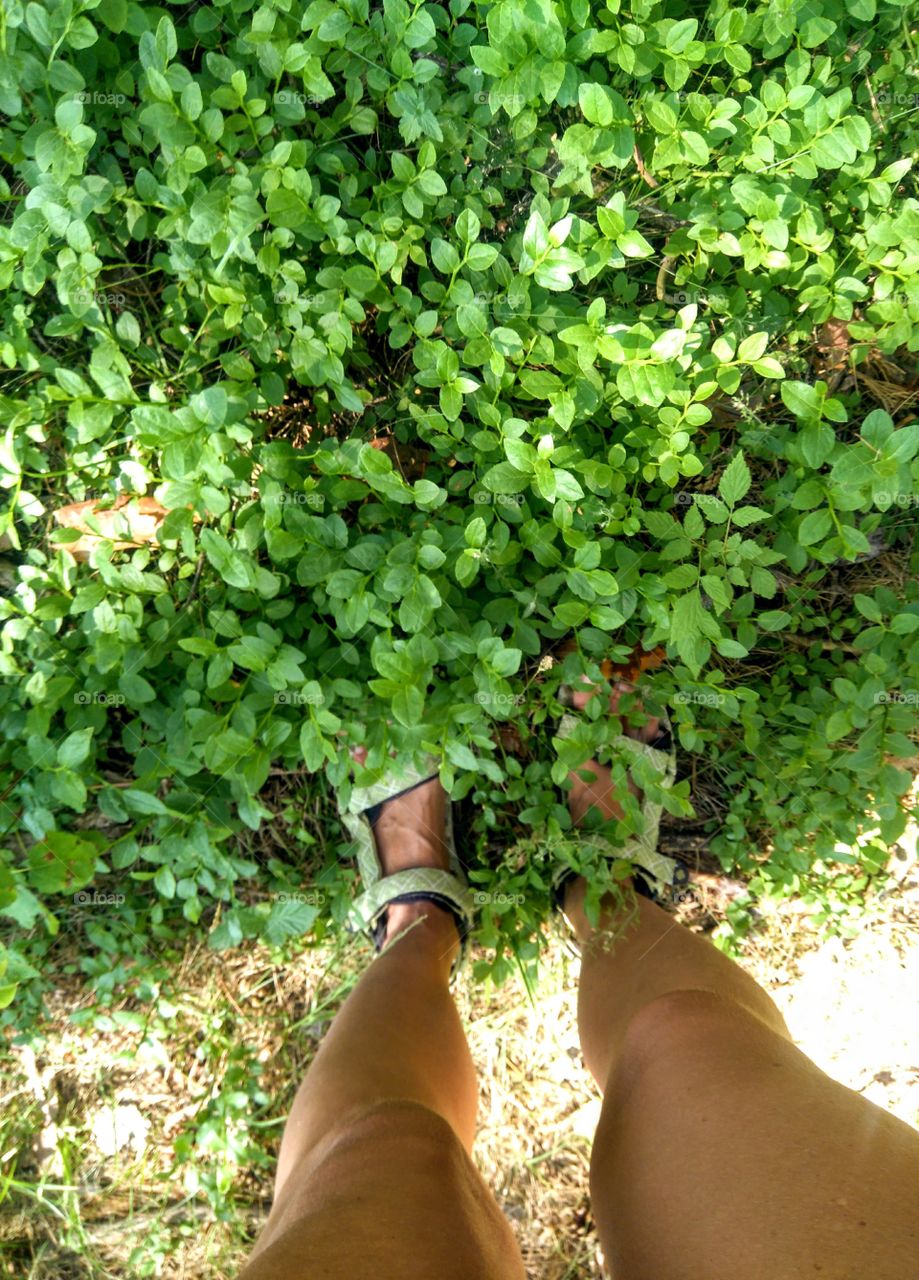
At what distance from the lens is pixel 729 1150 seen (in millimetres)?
1243

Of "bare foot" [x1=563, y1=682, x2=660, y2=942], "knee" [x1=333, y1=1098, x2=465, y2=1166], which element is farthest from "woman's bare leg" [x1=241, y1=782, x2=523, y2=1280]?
"bare foot" [x1=563, y1=682, x2=660, y2=942]

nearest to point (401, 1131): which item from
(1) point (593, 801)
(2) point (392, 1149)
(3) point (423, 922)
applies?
(2) point (392, 1149)

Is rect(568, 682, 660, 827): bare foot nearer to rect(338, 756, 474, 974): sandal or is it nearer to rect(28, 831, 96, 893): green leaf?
rect(338, 756, 474, 974): sandal

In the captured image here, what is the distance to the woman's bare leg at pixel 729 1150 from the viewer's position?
108cm

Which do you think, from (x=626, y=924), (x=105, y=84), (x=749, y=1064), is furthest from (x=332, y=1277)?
(x=105, y=84)

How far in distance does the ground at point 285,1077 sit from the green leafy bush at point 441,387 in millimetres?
475

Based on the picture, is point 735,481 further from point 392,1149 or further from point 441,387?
point 392,1149

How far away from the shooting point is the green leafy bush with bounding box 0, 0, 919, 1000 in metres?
1.49

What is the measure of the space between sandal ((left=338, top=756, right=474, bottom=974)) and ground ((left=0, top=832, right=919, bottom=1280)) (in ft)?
0.72

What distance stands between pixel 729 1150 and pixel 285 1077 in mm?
1476

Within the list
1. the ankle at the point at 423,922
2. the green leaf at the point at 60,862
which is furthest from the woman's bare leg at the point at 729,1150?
the green leaf at the point at 60,862

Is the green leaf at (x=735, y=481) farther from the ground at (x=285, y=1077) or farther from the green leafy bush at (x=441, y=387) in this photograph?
the ground at (x=285, y=1077)

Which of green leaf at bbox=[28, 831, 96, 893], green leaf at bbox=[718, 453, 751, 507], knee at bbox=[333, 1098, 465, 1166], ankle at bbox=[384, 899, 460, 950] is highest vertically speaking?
green leaf at bbox=[718, 453, 751, 507]

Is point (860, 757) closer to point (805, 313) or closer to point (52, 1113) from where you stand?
point (805, 313)
